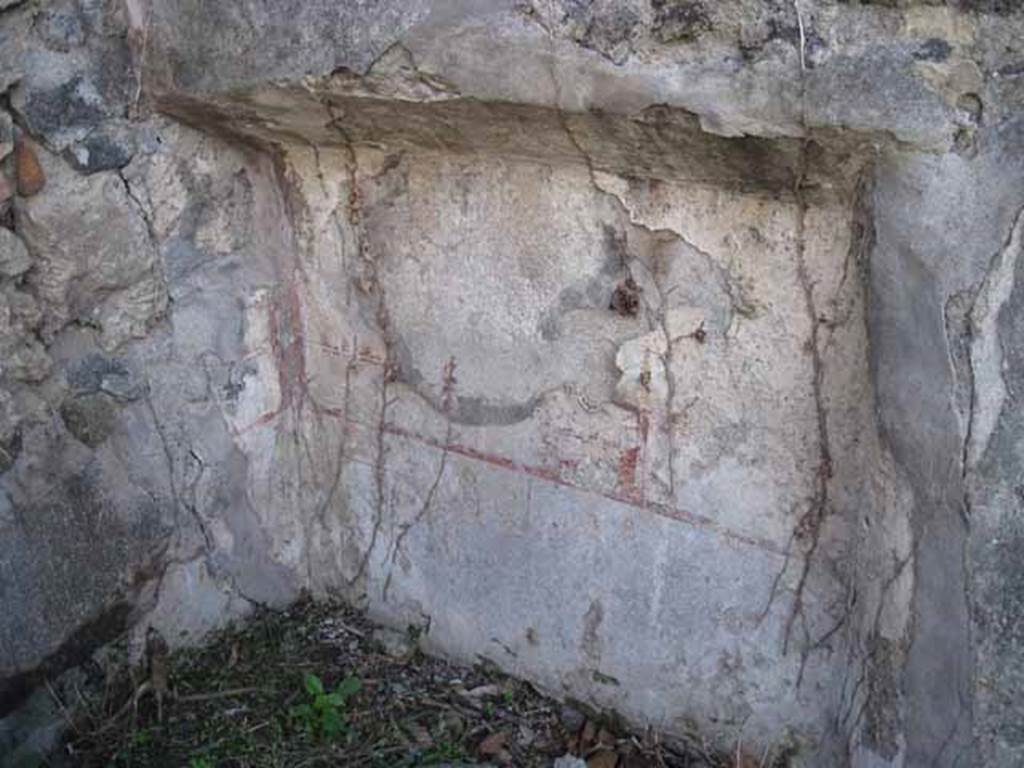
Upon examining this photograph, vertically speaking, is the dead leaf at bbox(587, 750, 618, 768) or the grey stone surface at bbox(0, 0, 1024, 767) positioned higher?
the grey stone surface at bbox(0, 0, 1024, 767)

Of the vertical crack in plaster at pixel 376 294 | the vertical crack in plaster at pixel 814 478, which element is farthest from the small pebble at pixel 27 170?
the vertical crack in plaster at pixel 814 478

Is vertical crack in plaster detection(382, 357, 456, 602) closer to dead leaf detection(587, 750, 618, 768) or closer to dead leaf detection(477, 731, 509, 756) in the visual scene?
dead leaf detection(477, 731, 509, 756)

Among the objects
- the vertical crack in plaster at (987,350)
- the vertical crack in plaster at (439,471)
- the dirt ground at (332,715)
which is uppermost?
the vertical crack in plaster at (987,350)

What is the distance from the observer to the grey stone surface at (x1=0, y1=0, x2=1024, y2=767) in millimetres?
1825

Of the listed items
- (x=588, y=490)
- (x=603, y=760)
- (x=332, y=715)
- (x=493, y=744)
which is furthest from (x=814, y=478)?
(x=332, y=715)

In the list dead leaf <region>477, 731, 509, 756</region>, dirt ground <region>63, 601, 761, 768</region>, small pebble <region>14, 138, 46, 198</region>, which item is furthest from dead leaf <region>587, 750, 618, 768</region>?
small pebble <region>14, 138, 46, 198</region>

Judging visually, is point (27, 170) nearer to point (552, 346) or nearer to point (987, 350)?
point (552, 346)

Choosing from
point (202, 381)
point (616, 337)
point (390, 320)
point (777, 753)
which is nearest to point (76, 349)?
point (202, 381)

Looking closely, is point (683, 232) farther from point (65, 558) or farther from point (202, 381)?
point (65, 558)

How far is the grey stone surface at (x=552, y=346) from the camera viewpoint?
183 centimetres

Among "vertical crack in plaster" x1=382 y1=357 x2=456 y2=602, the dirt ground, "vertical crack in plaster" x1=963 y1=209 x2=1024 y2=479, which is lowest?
the dirt ground

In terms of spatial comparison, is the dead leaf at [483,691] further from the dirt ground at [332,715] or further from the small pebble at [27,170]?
the small pebble at [27,170]

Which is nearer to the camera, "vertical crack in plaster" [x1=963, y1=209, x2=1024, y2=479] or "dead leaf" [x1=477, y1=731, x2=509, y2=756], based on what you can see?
"vertical crack in plaster" [x1=963, y1=209, x2=1024, y2=479]

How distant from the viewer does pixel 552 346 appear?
2398 millimetres
